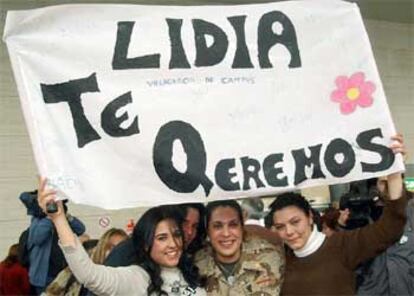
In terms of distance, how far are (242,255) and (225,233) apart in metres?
0.11

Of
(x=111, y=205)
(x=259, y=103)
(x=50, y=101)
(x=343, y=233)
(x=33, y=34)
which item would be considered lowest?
(x=343, y=233)

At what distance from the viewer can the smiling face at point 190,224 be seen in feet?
8.29

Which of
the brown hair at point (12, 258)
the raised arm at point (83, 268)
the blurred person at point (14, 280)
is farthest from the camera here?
the brown hair at point (12, 258)

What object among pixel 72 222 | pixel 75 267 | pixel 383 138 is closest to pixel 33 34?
pixel 75 267

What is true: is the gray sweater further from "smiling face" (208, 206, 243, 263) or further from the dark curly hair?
"smiling face" (208, 206, 243, 263)

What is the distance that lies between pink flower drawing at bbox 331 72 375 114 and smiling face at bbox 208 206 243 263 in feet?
1.87

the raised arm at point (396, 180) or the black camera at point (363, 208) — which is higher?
the raised arm at point (396, 180)

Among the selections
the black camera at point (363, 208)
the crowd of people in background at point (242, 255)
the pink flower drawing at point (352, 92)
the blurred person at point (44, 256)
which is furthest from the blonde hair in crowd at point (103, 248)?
the pink flower drawing at point (352, 92)

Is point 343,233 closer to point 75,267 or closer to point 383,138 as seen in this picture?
point 383,138

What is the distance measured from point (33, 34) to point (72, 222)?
7.36ft

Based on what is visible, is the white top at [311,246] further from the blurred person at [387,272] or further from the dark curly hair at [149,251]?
the dark curly hair at [149,251]

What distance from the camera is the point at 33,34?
2.27 m


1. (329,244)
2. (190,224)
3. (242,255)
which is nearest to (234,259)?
(242,255)

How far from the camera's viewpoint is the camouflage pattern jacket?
2.36 metres
